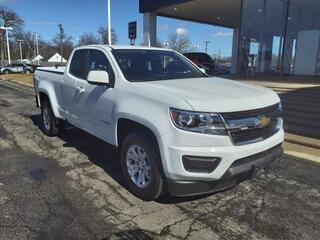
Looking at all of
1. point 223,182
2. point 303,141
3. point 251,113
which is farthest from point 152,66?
point 303,141

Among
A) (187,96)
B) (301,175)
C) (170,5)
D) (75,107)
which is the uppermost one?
(170,5)

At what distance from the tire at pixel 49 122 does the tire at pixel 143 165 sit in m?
3.23

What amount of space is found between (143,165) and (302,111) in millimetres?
6186

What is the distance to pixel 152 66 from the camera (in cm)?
524

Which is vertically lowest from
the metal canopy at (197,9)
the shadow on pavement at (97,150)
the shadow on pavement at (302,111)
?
the shadow on pavement at (97,150)

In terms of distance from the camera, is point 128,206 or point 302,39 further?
point 302,39

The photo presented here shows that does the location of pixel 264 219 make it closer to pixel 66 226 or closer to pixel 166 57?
pixel 66 226

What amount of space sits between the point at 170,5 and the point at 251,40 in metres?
5.90

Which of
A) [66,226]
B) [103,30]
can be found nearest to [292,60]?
[66,226]

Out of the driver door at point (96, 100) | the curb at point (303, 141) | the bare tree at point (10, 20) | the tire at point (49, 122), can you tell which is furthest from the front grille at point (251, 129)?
the bare tree at point (10, 20)

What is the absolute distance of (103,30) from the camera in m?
62.2

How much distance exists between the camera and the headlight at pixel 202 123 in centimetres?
359

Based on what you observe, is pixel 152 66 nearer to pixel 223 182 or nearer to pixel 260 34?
pixel 223 182

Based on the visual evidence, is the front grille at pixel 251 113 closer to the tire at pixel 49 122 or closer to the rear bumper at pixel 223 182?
the rear bumper at pixel 223 182
